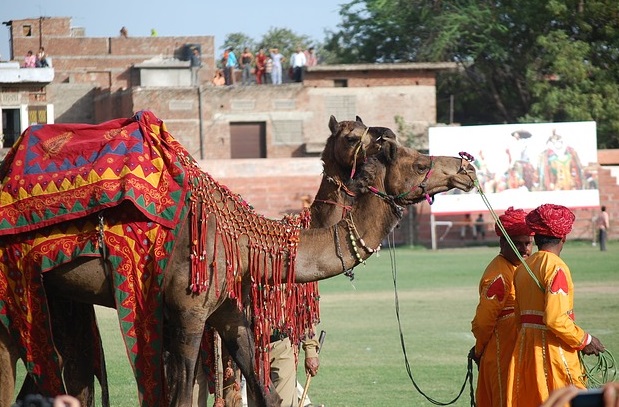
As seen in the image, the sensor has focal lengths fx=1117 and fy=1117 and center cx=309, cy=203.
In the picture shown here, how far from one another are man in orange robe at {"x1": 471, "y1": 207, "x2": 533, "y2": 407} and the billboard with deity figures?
95.6 feet

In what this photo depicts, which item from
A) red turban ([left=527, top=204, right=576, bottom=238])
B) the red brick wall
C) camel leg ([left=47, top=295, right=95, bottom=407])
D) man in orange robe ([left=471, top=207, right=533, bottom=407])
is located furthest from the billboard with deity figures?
red turban ([left=527, top=204, right=576, bottom=238])

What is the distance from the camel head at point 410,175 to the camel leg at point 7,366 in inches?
106

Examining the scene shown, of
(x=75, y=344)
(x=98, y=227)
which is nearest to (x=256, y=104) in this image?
(x=75, y=344)

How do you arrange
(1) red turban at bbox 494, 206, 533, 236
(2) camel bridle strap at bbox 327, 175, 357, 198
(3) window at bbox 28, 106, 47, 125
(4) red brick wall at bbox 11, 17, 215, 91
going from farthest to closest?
(4) red brick wall at bbox 11, 17, 215, 91, (3) window at bbox 28, 106, 47, 125, (2) camel bridle strap at bbox 327, 175, 357, 198, (1) red turban at bbox 494, 206, 533, 236

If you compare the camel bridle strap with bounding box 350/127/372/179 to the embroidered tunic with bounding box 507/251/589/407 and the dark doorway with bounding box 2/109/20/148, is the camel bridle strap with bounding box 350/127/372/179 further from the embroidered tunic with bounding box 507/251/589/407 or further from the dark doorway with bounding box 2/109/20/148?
the dark doorway with bounding box 2/109/20/148

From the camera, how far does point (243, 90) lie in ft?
161

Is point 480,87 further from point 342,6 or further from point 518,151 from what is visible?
point 518,151

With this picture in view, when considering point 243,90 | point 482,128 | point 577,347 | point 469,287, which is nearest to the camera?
point 577,347

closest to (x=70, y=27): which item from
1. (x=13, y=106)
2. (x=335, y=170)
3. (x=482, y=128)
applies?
(x=13, y=106)

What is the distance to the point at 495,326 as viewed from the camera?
8156mm

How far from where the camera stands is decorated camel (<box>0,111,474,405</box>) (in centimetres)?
745

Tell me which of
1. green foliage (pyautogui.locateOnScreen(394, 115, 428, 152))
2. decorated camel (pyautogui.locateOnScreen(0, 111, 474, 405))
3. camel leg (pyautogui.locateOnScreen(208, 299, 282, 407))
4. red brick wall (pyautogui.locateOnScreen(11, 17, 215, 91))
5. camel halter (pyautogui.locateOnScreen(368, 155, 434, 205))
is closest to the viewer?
decorated camel (pyautogui.locateOnScreen(0, 111, 474, 405))

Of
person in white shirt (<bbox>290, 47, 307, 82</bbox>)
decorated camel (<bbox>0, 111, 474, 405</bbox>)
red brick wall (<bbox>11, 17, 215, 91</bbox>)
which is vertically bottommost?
decorated camel (<bbox>0, 111, 474, 405</bbox>)

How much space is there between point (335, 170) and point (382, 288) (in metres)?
16.9
